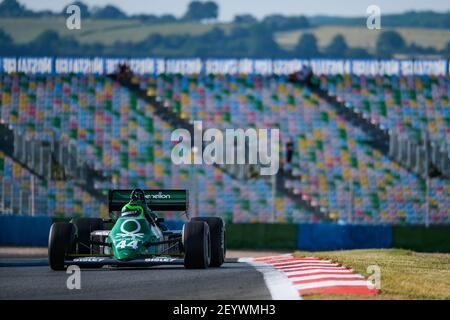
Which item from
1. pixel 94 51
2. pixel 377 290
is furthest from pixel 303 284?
pixel 94 51

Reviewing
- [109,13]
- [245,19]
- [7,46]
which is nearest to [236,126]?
[7,46]

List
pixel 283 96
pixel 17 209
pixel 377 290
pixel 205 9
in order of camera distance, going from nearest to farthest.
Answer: pixel 377 290, pixel 17 209, pixel 283 96, pixel 205 9

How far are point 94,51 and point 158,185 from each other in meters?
57.8

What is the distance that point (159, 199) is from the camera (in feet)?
61.6

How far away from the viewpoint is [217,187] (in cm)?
3966

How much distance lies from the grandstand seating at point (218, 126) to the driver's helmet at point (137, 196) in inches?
713

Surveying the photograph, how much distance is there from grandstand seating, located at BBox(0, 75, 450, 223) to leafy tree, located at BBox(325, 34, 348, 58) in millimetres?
55392

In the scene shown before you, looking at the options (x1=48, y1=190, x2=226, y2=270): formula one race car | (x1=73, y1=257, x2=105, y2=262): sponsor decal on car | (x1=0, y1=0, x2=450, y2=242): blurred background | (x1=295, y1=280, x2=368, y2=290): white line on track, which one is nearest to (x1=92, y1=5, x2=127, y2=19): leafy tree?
(x1=0, y1=0, x2=450, y2=242): blurred background

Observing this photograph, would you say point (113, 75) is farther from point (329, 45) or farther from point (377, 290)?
point (329, 45)

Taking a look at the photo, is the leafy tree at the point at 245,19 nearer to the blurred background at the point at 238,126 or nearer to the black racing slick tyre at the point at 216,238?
the blurred background at the point at 238,126

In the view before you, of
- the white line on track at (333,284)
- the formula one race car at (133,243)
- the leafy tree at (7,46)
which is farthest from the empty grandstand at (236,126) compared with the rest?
the leafy tree at (7,46)

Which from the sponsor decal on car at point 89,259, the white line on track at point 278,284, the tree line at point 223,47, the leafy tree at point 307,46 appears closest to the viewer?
the white line on track at point 278,284

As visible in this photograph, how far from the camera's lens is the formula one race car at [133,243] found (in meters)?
17.3

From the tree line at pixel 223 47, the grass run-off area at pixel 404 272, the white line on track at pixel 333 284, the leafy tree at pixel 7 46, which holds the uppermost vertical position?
the tree line at pixel 223 47
